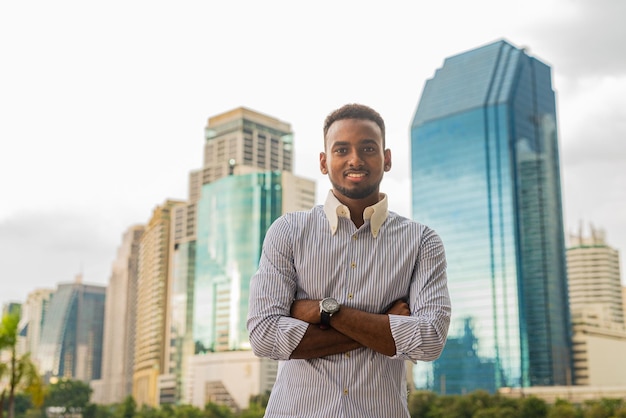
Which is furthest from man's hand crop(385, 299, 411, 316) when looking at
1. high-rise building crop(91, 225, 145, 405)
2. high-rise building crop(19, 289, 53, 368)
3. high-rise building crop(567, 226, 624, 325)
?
high-rise building crop(19, 289, 53, 368)

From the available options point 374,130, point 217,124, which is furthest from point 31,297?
point 374,130

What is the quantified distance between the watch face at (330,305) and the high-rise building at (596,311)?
233 ft

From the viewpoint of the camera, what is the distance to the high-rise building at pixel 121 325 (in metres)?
94.2

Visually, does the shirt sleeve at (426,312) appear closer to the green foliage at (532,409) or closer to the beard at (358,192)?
the beard at (358,192)

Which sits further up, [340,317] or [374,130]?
[374,130]

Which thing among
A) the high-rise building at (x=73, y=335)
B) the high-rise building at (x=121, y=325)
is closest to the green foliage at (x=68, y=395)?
the high-rise building at (x=121, y=325)

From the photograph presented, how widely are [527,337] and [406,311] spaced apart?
6884cm

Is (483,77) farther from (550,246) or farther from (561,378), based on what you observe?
(561,378)

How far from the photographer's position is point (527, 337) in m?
66.9

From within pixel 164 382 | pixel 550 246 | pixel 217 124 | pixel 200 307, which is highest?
pixel 217 124

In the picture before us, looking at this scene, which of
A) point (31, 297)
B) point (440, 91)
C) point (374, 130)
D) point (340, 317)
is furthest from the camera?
point (31, 297)

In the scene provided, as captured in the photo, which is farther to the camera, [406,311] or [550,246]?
[550,246]

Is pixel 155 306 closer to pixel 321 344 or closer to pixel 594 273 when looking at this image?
pixel 594 273

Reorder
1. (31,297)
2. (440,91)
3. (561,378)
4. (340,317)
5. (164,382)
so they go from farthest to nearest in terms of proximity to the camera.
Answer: (31,297) < (440,91) < (164,382) < (561,378) < (340,317)
